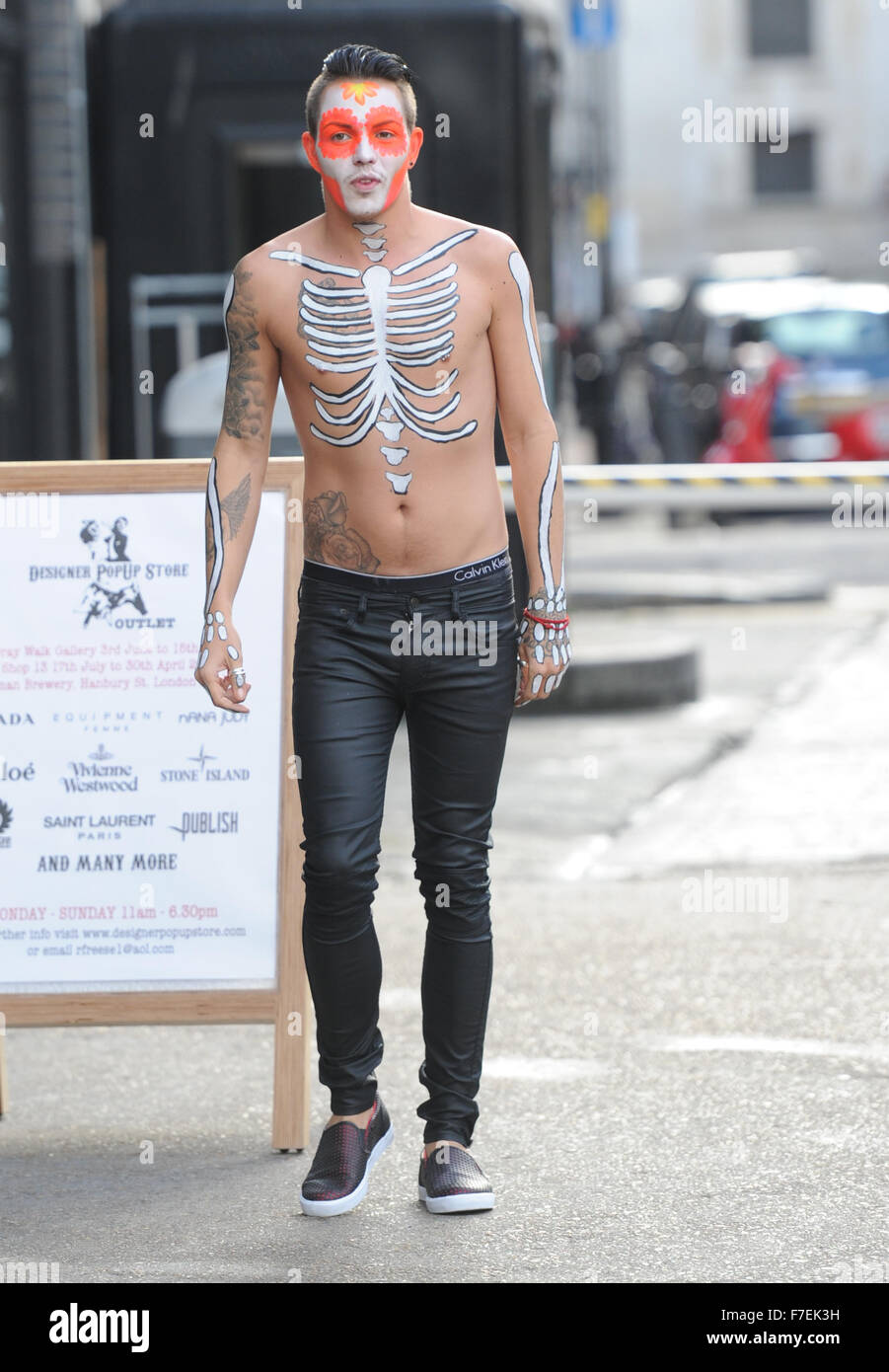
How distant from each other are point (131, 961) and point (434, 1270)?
3.66ft

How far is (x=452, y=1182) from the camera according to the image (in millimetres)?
4199

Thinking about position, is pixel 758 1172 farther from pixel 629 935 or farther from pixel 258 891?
pixel 629 935

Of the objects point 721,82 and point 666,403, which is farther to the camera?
point 721,82

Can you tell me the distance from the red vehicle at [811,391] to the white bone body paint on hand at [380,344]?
46.9 ft

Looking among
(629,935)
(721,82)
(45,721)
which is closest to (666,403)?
(629,935)

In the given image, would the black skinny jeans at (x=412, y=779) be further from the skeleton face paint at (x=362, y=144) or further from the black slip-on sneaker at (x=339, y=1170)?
the skeleton face paint at (x=362, y=144)

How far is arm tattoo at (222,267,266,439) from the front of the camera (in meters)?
4.08

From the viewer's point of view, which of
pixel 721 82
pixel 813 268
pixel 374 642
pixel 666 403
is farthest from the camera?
pixel 721 82

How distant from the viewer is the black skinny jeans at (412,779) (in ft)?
13.4

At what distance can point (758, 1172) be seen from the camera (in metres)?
4.36

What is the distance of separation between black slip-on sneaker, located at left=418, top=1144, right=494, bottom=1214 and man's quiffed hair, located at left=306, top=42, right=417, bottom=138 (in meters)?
1.87

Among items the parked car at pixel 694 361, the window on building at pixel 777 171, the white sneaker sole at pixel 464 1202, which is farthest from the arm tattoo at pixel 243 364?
the window on building at pixel 777 171

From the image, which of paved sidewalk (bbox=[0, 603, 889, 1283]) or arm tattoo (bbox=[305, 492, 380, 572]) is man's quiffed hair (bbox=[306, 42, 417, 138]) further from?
paved sidewalk (bbox=[0, 603, 889, 1283])
